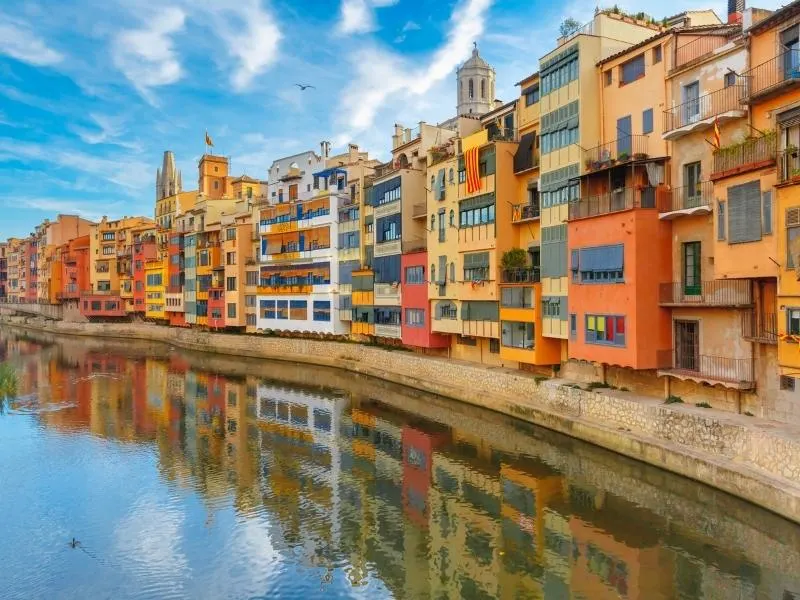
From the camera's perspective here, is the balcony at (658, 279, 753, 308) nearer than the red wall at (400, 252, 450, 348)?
Yes

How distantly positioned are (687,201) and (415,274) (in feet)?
68.3

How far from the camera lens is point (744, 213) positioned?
19.5 metres

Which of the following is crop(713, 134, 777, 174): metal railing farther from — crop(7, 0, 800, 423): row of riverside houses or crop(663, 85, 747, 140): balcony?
crop(663, 85, 747, 140): balcony

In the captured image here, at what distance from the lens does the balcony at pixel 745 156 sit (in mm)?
18734

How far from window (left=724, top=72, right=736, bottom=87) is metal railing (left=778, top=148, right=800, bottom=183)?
5.19 metres

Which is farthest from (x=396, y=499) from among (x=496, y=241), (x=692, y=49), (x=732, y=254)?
(x=692, y=49)

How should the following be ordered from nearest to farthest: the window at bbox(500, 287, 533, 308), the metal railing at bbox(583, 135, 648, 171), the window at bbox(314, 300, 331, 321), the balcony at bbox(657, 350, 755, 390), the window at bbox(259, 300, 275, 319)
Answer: the balcony at bbox(657, 350, 755, 390)
the metal railing at bbox(583, 135, 648, 171)
the window at bbox(500, 287, 533, 308)
the window at bbox(314, 300, 331, 321)
the window at bbox(259, 300, 275, 319)

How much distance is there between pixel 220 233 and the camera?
68.6 meters

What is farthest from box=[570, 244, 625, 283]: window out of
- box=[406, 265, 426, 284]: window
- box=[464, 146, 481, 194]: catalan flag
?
box=[406, 265, 426, 284]: window

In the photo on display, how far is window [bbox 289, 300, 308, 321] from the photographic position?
55.2 m

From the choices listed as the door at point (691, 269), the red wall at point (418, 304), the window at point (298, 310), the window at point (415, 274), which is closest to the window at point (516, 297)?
the red wall at point (418, 304)

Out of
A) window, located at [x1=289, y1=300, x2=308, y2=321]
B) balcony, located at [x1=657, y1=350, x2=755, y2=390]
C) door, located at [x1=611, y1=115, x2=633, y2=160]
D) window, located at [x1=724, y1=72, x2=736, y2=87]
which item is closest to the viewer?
balcony, located at [x1=657, y1=350, x2=755, y2=390]

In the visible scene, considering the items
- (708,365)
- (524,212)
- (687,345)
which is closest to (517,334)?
(524,212)

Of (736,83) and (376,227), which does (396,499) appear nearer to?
(736,83)
